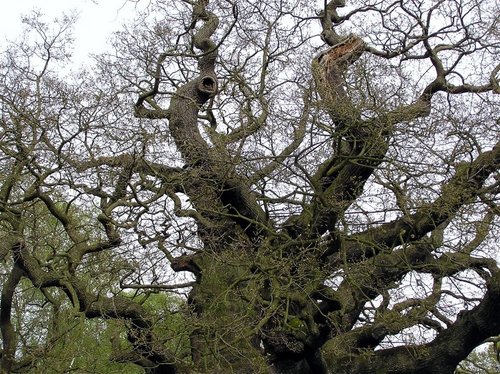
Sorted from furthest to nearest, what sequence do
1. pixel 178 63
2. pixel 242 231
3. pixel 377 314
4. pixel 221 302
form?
pixel 178 63
pixel 242 231
pixel 221 302
pixel 377 314

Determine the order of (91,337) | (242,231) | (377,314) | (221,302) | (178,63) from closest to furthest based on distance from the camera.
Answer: (377,314) → (221,302) → (242,231) → (178,63) → (91,337)

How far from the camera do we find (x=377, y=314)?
970 centimetres

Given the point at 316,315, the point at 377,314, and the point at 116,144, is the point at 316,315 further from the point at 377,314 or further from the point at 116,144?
the point at 116,144

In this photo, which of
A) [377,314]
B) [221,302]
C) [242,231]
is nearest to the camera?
[377,314]

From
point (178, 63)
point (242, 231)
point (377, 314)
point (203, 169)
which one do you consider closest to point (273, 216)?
point (242, 231)

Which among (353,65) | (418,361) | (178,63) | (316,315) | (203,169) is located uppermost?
(178,63)

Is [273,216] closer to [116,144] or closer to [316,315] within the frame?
[316,315]

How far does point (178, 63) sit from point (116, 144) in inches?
108

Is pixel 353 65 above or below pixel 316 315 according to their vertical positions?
above

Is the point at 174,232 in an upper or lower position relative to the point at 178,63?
lower

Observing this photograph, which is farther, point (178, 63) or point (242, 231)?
point (178, 63)

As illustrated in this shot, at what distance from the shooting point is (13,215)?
10.7 m

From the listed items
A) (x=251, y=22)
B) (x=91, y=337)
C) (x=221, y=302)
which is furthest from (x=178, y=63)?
(x=91, y=337)

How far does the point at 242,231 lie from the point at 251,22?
418 centimetres
